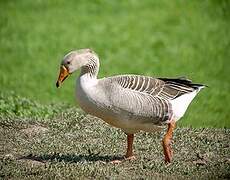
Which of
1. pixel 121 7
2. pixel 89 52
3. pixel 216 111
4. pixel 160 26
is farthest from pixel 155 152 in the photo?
pixel 121 7

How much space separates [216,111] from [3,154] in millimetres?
7035

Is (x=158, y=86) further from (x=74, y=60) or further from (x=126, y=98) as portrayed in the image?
(x=74, y=60)

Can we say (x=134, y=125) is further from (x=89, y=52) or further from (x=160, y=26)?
(x=160, y=26)

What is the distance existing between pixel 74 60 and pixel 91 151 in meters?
1.33

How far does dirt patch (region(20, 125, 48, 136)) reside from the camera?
998 centimetres

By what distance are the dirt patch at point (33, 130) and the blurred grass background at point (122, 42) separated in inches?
185

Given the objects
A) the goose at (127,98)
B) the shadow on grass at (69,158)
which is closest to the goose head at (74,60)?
the goose at (127,98)

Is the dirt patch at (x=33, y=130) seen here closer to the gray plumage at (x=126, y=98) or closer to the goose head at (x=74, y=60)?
the goose head at (x=74, y=60)

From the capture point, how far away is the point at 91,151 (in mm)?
9133

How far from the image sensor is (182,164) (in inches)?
329

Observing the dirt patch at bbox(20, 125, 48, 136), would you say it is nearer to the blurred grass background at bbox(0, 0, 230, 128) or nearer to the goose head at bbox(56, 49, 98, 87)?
the goose head at bbox(56, 49, 98, 87)

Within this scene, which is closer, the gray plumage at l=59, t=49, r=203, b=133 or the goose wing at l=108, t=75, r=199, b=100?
the gray plumage at l=59, t=49, r=203, b=133

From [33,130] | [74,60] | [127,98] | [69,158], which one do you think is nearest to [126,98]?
[127,98]

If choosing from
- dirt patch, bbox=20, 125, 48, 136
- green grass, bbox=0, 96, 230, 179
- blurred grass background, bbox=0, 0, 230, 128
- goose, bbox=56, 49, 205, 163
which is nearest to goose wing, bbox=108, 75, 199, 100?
goose, bbox=56, 49, 205, 163
